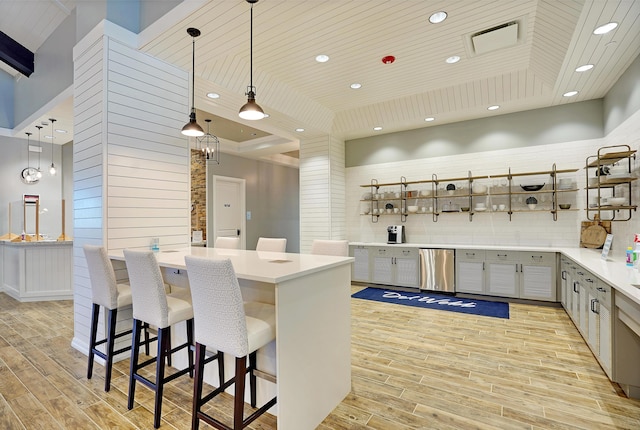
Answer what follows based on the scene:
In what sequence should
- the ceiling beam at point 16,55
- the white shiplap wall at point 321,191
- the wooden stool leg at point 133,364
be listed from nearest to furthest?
the wooden stool leg at point 133,364 → the ceiling beam at point 16,55 → the white shiplap wall at point 321,191

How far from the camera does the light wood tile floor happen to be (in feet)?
6.77

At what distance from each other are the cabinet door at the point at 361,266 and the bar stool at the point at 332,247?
2.87 metres

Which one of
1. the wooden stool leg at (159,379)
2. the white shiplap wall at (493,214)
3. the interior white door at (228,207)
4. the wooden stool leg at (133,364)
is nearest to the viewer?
the wooden stool leg at (159,379)

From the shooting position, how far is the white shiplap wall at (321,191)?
20.2 feet

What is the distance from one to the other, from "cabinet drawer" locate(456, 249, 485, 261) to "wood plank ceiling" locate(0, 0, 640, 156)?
2.19 m

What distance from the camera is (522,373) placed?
2648 millimetres

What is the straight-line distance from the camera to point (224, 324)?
1.71m

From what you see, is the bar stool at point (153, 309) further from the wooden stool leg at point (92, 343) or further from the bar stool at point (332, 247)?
the bar stool at point (332, 247)

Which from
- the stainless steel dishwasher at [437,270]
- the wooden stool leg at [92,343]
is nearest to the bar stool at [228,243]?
the wooden stool leg at [92,343]

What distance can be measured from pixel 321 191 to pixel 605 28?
173 inches

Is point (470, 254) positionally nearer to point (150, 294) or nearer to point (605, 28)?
point (605, 28)

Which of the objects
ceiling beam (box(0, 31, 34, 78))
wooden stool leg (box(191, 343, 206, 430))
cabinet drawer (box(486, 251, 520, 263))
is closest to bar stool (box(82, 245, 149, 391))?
wooden stool leg (box(191, 343, 206, 430))

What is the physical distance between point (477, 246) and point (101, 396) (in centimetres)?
499

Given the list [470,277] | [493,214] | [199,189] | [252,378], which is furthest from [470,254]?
[199,189]
